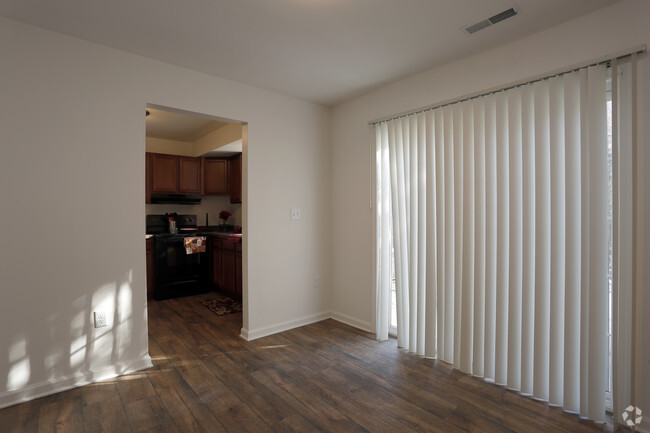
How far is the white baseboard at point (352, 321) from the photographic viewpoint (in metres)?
3.58

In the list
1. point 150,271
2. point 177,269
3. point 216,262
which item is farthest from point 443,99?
point 150,271

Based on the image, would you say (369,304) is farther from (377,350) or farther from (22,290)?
(22,290)

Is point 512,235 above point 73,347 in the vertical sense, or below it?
above

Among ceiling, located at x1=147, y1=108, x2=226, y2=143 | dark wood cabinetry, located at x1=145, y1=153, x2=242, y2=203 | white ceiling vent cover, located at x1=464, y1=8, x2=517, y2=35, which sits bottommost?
dark wood cabinetry, located at x1=145, y1=153, x2=242, y2=203

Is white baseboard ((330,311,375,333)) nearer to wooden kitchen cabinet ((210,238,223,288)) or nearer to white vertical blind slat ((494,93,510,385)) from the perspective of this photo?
white vertical blind slat ((494,93,510,385))

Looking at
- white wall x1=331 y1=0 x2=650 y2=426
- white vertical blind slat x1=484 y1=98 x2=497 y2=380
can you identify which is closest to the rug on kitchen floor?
white wall x1=331 y1=0 x2=650 y2=426

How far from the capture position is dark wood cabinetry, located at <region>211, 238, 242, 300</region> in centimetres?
466

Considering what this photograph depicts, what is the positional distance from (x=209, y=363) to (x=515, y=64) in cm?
337

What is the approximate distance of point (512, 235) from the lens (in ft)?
7.85

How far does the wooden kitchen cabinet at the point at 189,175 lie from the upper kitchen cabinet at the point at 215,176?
0.11 m

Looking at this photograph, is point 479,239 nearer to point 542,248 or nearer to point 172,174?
point 542,248

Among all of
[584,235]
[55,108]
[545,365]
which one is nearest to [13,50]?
[55,108]

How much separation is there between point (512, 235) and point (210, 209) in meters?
5.21

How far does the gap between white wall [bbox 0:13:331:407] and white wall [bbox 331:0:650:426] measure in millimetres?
1400
